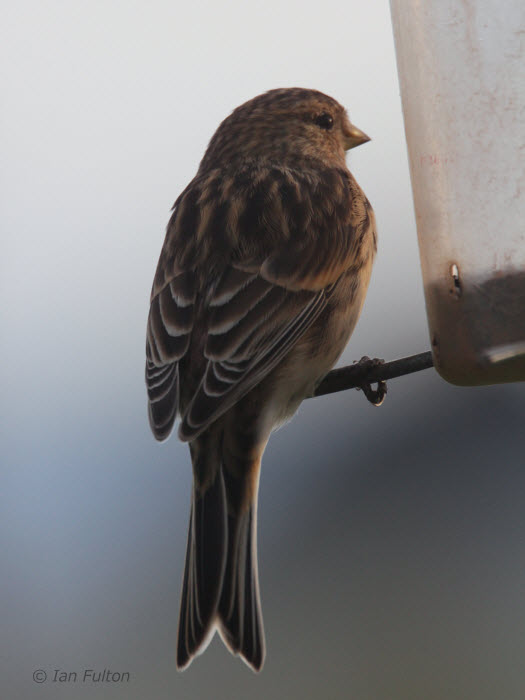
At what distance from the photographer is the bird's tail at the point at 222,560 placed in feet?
8.68

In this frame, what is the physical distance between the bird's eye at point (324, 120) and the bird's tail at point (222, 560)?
1.24 meters

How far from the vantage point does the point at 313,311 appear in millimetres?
2951

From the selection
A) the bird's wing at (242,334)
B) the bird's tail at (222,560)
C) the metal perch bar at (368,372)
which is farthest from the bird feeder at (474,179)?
the bird's tail at (222,560)

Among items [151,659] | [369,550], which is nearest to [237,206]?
[151,659]

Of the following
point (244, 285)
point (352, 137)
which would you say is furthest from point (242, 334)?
point (352, 137)

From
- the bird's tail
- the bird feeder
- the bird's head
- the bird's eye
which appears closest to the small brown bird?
the bird's tail

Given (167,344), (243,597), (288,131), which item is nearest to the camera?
(243,597)

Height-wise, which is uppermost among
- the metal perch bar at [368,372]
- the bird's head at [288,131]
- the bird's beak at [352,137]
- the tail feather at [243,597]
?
the bird's head at [288,131]

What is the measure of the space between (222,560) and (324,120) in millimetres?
1530

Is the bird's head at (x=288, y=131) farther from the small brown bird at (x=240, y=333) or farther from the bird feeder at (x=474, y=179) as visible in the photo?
the bird feeder at (x=474, y=179)

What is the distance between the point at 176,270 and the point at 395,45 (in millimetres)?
771

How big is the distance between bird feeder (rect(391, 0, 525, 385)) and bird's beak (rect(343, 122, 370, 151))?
3.76 feet

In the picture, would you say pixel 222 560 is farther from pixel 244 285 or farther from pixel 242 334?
pixel 244 285

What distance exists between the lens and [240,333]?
2.80 m
